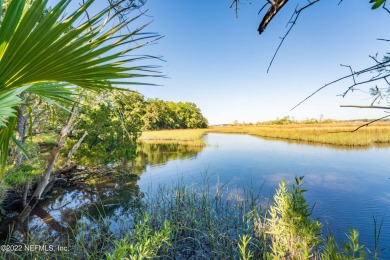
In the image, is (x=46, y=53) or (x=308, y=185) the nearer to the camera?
(x=46, y=53)

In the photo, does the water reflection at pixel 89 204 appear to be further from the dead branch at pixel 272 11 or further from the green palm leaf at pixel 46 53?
the dead branch at pixel 272 11

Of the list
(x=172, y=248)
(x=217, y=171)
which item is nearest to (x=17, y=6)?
(x=172, y=248)

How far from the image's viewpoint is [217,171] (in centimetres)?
1312

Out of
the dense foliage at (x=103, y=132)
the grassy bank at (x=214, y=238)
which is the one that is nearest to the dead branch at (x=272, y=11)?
Result: the grassy bank at (x=214, y=238)

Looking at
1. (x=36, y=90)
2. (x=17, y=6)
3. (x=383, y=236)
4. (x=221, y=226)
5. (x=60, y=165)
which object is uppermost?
(x=17, y=6)

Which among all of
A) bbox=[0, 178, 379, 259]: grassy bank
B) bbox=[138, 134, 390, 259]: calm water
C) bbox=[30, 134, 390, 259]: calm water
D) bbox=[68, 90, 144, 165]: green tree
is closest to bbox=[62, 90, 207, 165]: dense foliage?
bbox=[68, 90, 144, 165]: green tree

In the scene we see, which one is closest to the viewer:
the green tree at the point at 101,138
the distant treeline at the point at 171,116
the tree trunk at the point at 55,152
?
the tree trunk at the point at 55,152

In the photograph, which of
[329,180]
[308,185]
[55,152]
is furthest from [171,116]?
[55,152]

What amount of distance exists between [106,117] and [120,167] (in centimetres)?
389

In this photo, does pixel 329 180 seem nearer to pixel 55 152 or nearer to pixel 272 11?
pixel 55 152

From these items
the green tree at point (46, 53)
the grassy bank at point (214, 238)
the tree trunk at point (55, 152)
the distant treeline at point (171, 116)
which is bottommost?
the grassy bank at point (214, 238)

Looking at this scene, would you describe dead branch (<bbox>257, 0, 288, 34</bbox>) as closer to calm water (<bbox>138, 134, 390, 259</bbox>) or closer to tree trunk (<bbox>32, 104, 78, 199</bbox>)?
calm water (<bbox>138, 134, 390, 259</bbox>)

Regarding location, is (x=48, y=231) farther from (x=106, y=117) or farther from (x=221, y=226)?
(x=106, y=117)

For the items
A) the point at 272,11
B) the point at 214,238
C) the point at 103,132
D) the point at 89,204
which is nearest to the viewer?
the point at 272,11
